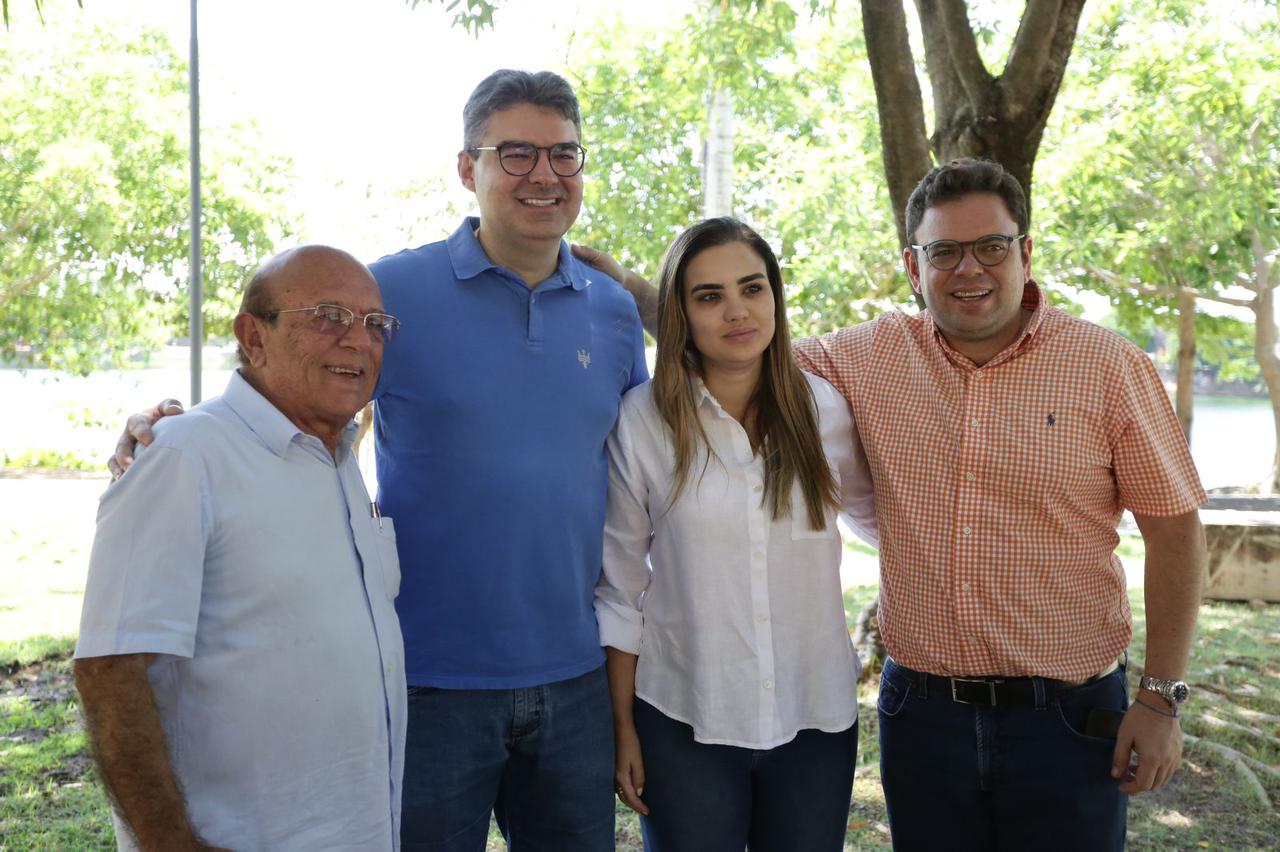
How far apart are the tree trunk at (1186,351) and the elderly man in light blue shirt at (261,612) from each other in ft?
61.5

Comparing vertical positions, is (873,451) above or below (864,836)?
above

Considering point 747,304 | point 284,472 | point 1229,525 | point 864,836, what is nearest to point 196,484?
point 284,472

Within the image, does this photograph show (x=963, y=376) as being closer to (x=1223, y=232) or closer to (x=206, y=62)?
(x=1223, y=232)

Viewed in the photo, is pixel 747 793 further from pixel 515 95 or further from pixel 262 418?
pixel 515 95

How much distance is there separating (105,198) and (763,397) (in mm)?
17764

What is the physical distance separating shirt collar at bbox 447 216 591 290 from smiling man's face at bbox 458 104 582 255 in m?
0.05

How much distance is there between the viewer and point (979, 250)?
302cm

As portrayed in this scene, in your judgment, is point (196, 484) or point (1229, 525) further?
point (1229, 525)

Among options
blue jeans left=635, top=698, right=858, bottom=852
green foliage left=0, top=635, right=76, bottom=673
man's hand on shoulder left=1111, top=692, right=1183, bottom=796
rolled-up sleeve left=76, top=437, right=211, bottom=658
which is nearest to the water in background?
green foliage left=0, top=635, right=76, bottom=673

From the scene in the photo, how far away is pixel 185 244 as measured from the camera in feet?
66.9

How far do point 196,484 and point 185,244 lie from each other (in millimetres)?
19898

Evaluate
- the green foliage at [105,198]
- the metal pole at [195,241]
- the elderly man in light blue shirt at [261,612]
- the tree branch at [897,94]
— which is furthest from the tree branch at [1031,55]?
the green foliage at [105,198]

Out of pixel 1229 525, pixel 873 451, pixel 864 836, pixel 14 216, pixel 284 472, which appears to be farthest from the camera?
pixel 14 216

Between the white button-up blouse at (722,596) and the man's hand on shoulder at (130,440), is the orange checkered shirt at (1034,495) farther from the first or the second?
the man's hand on shoulder at (130,440)
